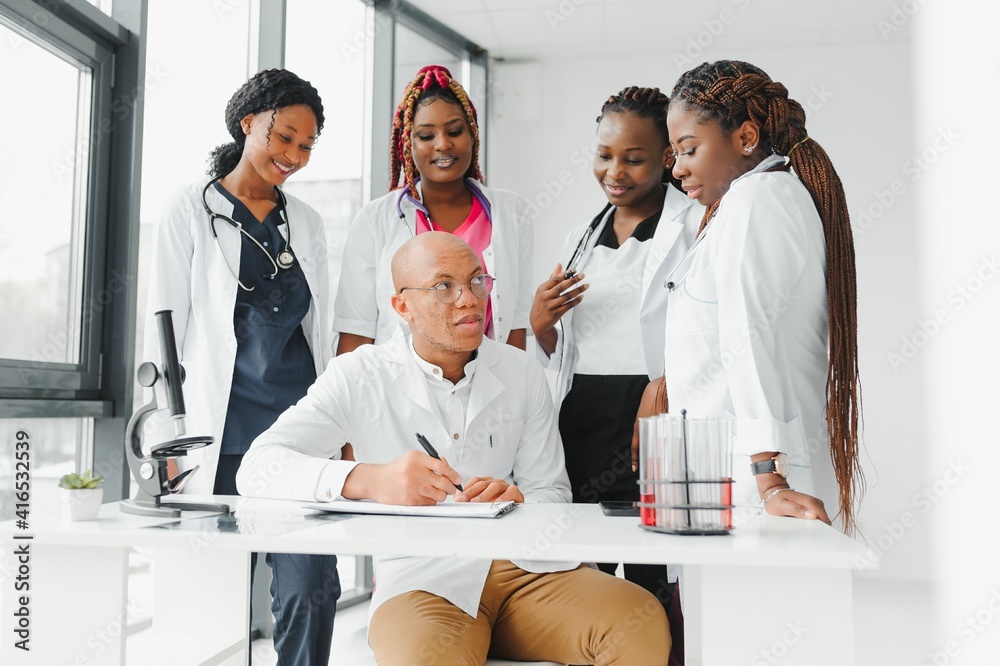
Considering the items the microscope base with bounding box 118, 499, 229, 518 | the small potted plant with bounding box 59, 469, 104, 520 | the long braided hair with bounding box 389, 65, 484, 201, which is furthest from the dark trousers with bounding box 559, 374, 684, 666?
the small potted plant with bounding box 59, 469, 104, 520

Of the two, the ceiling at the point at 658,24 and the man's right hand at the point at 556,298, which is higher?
the ceiling at the point at 658,24

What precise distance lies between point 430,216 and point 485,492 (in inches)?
48.3

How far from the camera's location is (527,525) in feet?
4.43

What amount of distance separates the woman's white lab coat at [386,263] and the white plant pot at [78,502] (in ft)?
3.72

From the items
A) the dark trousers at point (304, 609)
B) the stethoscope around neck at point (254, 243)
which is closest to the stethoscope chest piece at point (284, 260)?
the stethoscope around neck at point (254, 243)

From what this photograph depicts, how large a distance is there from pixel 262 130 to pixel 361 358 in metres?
0.79

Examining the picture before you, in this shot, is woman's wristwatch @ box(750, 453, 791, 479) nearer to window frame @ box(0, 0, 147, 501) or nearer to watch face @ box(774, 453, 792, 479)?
watch face @ box(774, 453, 792, 479)

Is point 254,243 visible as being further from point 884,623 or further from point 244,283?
point 884,623

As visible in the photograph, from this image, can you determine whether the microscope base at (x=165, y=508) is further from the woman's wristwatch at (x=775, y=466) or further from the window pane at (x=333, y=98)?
the window pane at (x=333, y=98)

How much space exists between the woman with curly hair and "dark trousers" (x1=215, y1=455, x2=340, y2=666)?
0.45 feet

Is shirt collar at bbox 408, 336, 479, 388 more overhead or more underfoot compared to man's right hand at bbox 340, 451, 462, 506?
more overhead

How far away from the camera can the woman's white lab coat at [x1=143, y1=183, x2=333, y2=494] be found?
2199 mm

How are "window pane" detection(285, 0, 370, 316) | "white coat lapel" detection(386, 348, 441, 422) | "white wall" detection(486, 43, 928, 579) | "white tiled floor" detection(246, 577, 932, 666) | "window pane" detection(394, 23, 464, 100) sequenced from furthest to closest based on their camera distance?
"white wall" detection(486, 43, 928, 579) < "window pane" detection(394, 23, 464, 100) < "window pane" detection(285, 0, 370, 316) < "white tiled floor" detection(246, 577, 932, 666) < "white coat lapel" detection(386, 348, 441, 422)

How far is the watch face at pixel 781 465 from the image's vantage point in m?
1.50
